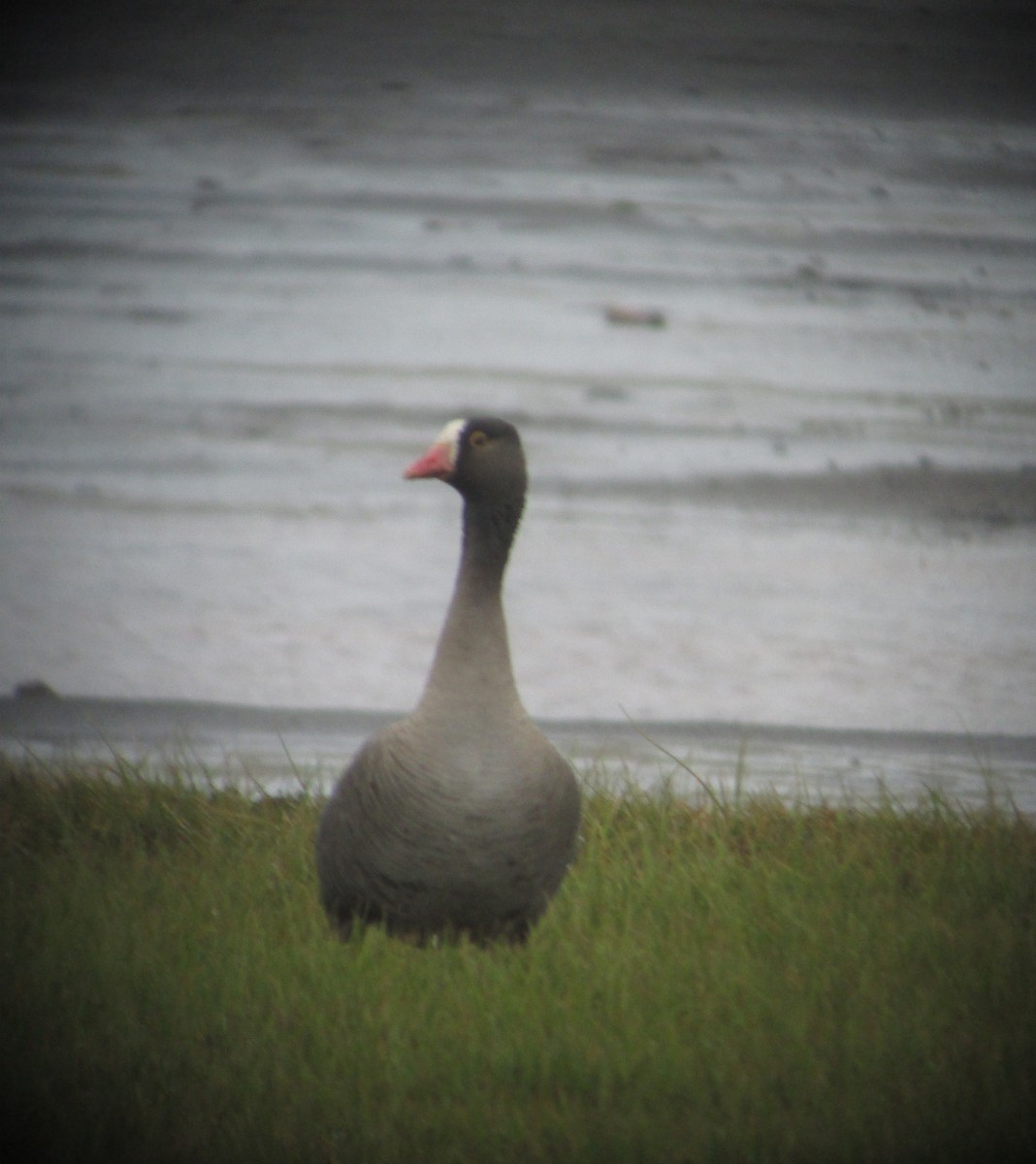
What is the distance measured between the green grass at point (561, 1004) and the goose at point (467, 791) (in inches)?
3.9

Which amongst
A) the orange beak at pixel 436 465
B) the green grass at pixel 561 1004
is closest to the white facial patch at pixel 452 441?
the orange beak at pixel 436 465

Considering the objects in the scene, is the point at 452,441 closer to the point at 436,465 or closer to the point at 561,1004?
the point at 436,465

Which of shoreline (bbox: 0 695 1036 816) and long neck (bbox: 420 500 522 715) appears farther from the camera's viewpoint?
shoreline (bbox: 0 695 1036 816)

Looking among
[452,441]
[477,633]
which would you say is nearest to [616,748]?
[477,633]

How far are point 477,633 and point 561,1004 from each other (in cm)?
82

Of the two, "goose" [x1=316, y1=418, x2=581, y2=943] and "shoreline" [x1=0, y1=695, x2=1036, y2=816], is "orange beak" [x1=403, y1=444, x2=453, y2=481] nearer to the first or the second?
"goose" [x1=316, y1=418, x2=581, y2=943]

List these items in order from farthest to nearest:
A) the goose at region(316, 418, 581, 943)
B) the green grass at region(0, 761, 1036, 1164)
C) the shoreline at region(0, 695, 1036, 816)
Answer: the shoreline at region(0, 695, 1036, 816) → the goose at region(316, 418, 581, 943) → the green grass at region(0, 761, 1036, 1164)

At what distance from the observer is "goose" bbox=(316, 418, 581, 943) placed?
3.84 meters

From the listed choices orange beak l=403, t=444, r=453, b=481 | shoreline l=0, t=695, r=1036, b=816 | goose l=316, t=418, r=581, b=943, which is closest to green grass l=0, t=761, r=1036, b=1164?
goose l=316, t=418, r=581, b=943

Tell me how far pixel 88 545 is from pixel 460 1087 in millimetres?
4791

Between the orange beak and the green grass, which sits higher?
the orange beak

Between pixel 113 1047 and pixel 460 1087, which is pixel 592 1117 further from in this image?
pixel 113 1047

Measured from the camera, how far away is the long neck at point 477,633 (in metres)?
3.91

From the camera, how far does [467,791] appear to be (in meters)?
3.83
